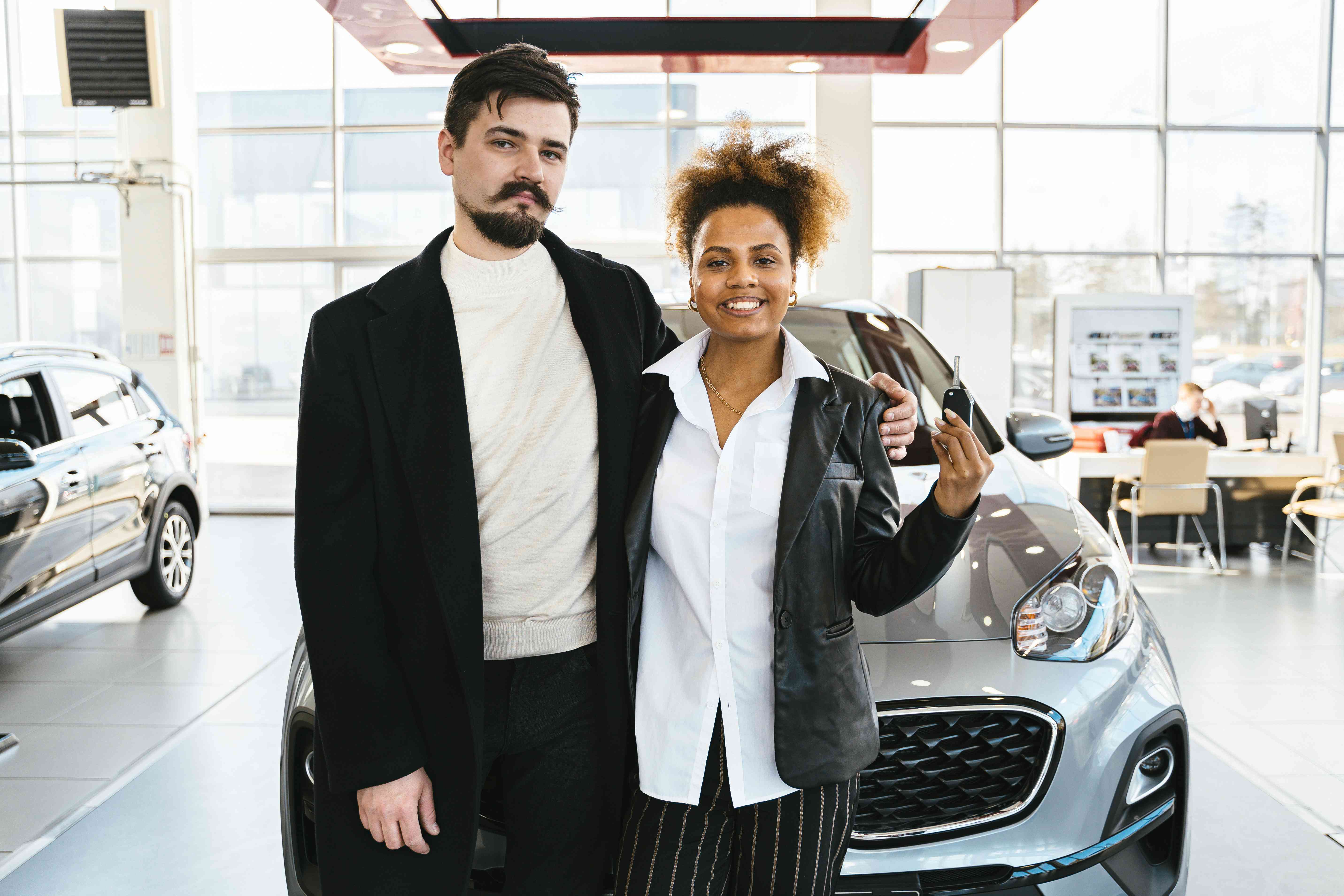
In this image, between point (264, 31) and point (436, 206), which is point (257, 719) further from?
point (264, 31)

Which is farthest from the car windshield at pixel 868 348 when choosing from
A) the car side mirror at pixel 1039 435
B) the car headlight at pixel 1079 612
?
the car headlight at pixel 1079 612

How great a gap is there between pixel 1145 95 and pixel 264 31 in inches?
318

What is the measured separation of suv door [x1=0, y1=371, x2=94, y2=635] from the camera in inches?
146

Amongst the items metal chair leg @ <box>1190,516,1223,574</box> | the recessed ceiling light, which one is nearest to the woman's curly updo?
the recessed ceiling light

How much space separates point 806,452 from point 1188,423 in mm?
6730

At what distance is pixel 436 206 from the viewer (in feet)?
29.9

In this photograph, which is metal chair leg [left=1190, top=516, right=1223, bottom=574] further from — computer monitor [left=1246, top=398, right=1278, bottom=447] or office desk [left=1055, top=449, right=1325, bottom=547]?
computer monitor [left=1246, top=398, right=1278, bottom=447]

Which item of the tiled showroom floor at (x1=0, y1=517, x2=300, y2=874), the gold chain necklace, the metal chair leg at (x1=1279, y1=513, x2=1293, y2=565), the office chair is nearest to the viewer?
the gold chain necklace

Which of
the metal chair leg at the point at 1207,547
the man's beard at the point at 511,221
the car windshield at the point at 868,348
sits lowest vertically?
the metal chair leg at the point at 1207,547

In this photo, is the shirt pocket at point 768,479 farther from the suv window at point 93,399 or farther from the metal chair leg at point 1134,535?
the metal chair leg at point 1134,535

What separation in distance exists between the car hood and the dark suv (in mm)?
3318

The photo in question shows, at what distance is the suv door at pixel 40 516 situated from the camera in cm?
371

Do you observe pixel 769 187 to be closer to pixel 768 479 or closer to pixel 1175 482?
pixel 768 479

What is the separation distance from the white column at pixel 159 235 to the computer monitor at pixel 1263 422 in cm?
795
